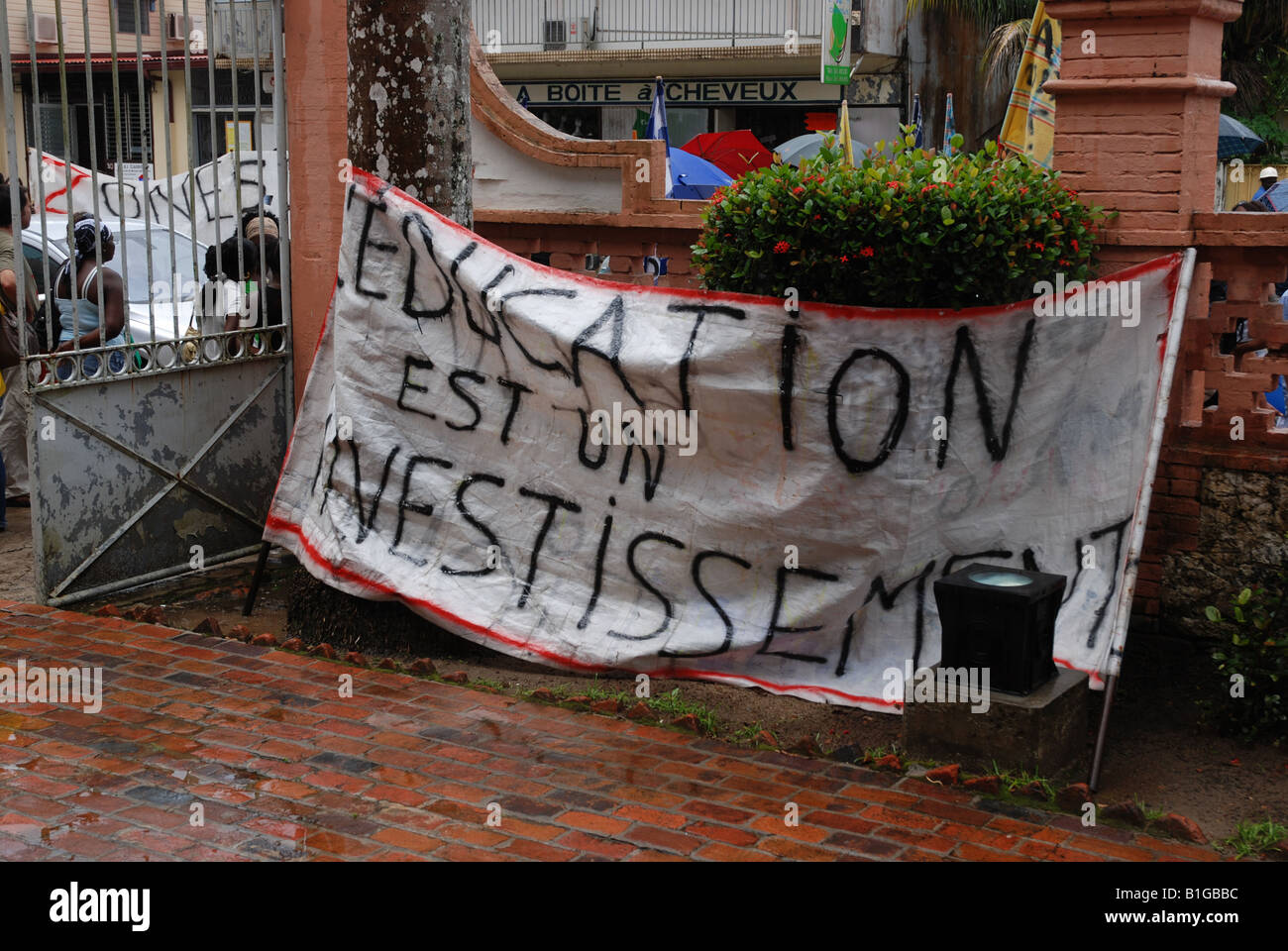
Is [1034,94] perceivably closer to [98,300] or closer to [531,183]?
[531,183]

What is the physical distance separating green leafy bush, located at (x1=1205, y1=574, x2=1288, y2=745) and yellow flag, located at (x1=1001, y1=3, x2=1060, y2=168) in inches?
147

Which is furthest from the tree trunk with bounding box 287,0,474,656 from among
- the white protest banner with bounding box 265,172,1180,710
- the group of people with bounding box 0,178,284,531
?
the group of people with bounding box 0,178,284,531

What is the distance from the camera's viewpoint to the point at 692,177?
47.7 ft

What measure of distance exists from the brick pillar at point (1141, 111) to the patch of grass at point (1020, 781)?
2187mm

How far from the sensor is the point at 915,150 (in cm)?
582

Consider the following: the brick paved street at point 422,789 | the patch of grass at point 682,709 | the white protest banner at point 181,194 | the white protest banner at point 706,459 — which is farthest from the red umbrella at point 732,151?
the brick paved street at point 422,789

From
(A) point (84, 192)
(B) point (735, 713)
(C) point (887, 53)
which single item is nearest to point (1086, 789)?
(B) point (735, 713)

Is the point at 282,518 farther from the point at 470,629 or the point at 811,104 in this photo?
the point at 811,104

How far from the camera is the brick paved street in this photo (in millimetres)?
4531

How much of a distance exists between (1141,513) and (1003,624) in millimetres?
630

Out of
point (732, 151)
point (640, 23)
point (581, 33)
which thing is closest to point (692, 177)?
point (732, 151)

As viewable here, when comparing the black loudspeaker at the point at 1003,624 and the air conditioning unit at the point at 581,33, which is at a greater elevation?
the air conditioning unit at the point at 581,33

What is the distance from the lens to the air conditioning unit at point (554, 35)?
28.6m

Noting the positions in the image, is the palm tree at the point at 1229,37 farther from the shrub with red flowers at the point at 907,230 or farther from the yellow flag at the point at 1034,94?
the shrub with red flowers at the point at 907,230
